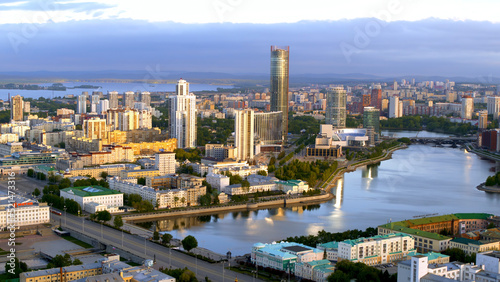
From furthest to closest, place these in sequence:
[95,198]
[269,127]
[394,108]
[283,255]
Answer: [394,108] < [269,127] < [95,198] < [283,255]

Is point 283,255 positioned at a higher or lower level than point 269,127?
lower

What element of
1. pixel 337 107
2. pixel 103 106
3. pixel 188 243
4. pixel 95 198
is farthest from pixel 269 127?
pixel 188 243

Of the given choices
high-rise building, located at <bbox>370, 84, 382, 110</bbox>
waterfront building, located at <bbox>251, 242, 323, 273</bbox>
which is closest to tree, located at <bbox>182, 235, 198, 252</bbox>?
waterfront building, located at <bbox>251, 242, 323, 273</bbox>

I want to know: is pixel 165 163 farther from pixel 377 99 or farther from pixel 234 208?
pixel 377 99

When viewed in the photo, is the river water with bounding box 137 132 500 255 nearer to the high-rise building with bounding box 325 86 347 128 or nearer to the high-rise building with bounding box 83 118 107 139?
the high-rise building with bounding box 83 118 107 139

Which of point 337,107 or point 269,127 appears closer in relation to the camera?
point 269,127

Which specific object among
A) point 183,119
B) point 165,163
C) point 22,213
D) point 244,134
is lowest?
point 22,213

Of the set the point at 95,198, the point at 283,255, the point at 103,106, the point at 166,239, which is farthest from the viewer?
the point at 103,106
